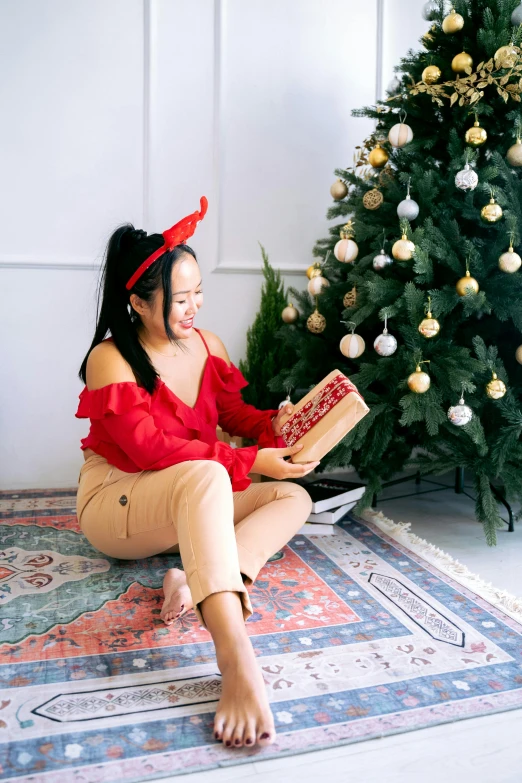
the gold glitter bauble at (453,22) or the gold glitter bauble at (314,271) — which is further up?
the gold glitter bauble at (453,22)

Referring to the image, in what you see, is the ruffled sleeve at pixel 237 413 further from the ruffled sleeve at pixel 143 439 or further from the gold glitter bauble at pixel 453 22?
the gold glitter bauble at pixel 453 22

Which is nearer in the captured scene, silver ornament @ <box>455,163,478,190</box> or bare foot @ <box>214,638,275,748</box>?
bare foot @ <box>214,638,275,748</box>

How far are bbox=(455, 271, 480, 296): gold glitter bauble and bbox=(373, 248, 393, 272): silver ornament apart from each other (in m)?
0.24

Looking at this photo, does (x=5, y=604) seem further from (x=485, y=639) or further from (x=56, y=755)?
(x=485, y=639)

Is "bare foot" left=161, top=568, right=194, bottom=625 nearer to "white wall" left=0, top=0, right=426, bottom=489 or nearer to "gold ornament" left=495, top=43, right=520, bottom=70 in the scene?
"white wall" left=0, top=0, right=426, bottom=489

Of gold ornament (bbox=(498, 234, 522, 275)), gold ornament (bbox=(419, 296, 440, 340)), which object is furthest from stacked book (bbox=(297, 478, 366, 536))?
gold ornament (bbox=(498, 234, 522, 275))

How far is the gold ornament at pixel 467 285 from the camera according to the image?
6.69 ft

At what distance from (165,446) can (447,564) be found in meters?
0.95

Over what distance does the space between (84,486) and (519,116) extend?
1692 mm

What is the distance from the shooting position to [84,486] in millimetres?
1896

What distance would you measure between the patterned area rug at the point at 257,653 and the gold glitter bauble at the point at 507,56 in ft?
4.84

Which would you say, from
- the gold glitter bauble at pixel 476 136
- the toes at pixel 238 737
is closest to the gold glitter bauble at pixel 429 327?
the gold glitter bauble at pixel 476 136

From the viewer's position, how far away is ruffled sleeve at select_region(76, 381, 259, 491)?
5.54 ft

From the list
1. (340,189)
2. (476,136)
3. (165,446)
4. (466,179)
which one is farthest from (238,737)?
(340,189)
